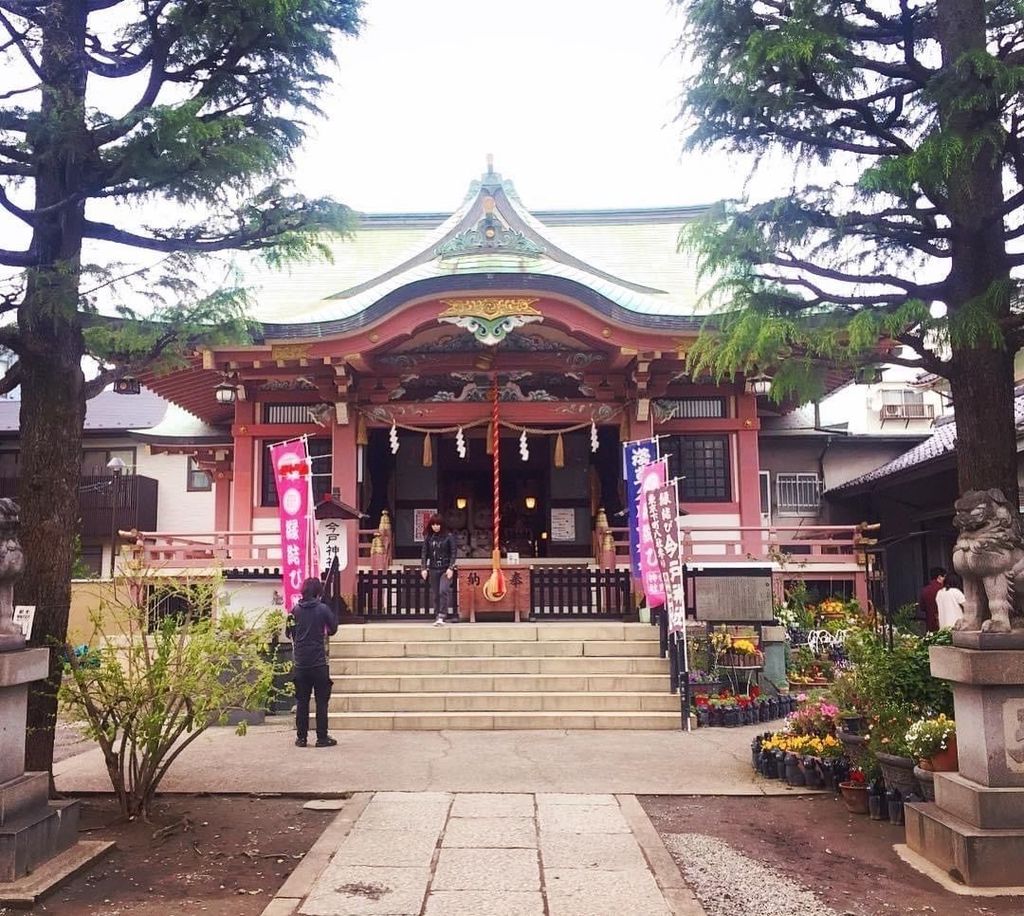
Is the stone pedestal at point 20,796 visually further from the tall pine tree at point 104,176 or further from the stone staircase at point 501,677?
the stone staircase at point 501,677

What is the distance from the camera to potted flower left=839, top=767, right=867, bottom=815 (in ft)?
21.3

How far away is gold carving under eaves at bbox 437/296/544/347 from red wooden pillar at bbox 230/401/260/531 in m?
4.63

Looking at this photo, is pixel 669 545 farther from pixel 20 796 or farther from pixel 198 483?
pixel 198 483

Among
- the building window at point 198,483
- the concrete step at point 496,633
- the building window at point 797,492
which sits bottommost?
the concrete step at point 496,633

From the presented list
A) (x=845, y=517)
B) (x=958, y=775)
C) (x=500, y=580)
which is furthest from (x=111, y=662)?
(x=845, y=517)

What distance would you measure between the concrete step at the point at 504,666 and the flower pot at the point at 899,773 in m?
4.80

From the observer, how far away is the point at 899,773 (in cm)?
623

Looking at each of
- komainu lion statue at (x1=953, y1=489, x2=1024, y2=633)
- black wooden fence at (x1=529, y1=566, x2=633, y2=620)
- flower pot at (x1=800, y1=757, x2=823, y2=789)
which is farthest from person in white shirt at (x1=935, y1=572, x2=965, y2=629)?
komainu lion statue at (x1=953, y1=489, x2=1024, y2=633)

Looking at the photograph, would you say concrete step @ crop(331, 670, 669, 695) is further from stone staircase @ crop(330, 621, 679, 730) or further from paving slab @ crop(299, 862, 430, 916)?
paving slab @ crop(299, 862, 430, 916)

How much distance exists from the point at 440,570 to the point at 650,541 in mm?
3347

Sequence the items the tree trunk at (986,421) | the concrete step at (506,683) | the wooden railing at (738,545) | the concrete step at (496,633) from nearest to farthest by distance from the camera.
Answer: the tree trunk at (986,421) → the concrete step at (506,683) → the concrete step at (496,633) → the wooden railing at (738,545)

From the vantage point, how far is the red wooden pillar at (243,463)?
15.5 metres

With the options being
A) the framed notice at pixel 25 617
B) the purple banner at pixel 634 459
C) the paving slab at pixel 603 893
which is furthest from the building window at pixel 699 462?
the framed notice at pixel 25 617

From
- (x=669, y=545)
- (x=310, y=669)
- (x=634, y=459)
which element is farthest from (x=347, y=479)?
(x=669, y=545)
